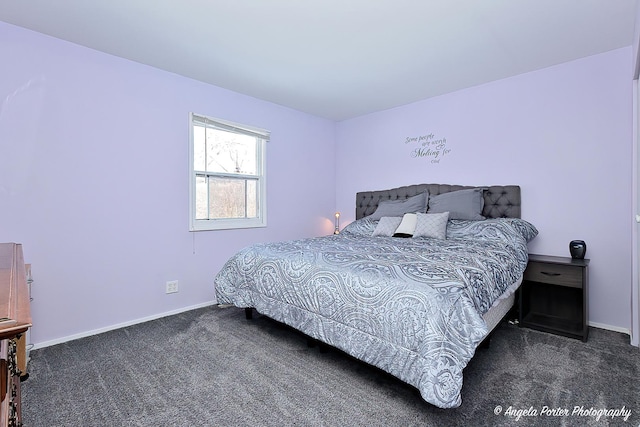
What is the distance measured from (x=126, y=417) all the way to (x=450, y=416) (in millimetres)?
1597

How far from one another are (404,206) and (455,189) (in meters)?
0.57

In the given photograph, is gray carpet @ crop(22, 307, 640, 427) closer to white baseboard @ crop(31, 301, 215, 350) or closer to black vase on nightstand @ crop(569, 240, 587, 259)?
white baseboard @ crop(31, 301, 215, 350)

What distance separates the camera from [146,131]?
286cm

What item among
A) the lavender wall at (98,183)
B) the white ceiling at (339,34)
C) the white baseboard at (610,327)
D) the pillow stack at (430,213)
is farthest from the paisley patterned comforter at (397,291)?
the white ceiling at (339,34)

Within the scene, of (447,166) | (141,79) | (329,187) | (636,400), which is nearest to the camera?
(636,400)

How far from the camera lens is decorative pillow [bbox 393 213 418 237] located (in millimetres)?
3062

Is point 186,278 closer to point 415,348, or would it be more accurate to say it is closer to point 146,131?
point 146,131

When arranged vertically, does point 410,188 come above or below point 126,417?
above

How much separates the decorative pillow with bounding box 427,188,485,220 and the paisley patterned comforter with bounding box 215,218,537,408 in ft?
0.80

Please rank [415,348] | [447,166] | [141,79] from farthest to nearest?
[447,166]
[141,79]
[415,348]

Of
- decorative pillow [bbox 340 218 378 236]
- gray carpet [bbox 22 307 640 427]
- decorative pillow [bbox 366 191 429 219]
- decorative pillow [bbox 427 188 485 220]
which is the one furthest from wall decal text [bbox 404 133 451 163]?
gray carpet [bbox 22 307 640 427]

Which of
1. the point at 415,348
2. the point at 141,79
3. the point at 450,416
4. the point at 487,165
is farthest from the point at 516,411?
the point at 141,79

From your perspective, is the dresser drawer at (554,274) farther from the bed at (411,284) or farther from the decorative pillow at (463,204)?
the decorative pillow at (463,204)

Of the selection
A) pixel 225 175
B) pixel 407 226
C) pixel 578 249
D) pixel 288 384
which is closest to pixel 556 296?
pixel 578 249
